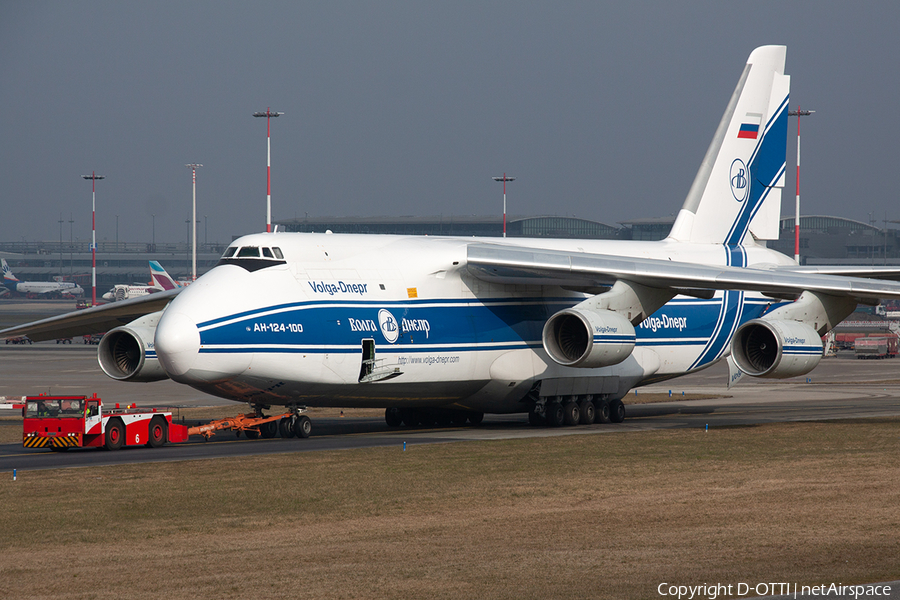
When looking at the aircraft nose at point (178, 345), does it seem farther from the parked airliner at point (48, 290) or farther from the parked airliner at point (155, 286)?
the parked airliner at point (48, 290)

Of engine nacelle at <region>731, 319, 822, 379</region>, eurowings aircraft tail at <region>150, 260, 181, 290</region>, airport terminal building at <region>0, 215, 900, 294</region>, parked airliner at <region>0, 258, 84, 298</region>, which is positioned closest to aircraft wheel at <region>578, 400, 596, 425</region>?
engine nacelle at <region>731, 319, 822, 379</region>

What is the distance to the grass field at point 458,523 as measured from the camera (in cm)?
1038

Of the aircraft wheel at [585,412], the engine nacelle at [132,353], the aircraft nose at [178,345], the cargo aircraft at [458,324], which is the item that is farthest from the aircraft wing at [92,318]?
the aircraft wheel at [585,412]

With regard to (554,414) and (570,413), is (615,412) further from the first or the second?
(554,414)

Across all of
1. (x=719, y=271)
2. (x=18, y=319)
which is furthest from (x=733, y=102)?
(x=18, y=319)

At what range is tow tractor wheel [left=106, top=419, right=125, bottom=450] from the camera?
72.4 ft

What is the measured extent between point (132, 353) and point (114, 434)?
3929 mm

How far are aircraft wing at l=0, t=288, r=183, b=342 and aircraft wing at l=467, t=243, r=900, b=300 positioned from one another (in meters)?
7.97

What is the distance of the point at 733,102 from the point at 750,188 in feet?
8.38

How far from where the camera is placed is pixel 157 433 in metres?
22.8

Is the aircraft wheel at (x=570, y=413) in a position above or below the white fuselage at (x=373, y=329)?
below

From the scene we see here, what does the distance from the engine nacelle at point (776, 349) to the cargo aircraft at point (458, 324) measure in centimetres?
4

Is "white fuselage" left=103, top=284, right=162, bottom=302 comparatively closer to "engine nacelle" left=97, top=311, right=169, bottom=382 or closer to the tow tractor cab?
"engine nacelle" left=97, top=311, right=169, bottom=382

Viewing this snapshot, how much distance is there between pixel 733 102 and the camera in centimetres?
3198
